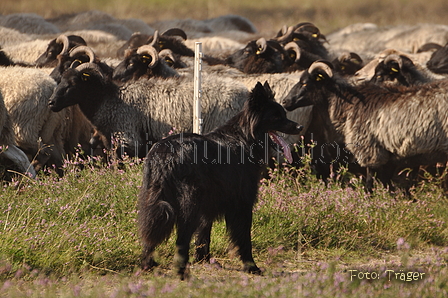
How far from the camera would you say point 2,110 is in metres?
7.23

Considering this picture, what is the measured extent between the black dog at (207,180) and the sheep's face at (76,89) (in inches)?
134

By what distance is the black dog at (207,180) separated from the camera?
4.56m

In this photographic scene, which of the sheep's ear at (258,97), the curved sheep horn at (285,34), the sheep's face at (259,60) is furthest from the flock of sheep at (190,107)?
the curved sheep horn at (285,34)

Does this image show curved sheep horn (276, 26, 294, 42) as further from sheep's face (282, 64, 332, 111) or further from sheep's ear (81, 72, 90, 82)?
sheep's ear (81, 72, 90, 82)

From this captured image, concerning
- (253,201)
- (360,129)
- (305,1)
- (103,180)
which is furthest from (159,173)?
(305,1)

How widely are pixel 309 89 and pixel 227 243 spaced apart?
3.44 meters

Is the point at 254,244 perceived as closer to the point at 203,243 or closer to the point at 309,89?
the point at 203,243

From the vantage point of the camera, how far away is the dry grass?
12.6 m

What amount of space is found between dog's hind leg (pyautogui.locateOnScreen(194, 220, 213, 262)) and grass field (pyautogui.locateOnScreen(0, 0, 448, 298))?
13 centimetres

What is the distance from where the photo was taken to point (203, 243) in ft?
17.2

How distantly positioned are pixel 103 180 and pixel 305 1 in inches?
301

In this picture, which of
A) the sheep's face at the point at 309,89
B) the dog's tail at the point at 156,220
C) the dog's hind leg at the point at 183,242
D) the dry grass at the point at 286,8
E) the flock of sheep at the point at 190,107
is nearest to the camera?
the dog's tail at the point at 156,220

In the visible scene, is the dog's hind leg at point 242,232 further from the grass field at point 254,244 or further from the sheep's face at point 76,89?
the sheep's face at point 76,89

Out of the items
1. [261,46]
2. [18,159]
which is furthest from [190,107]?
[261,46]
